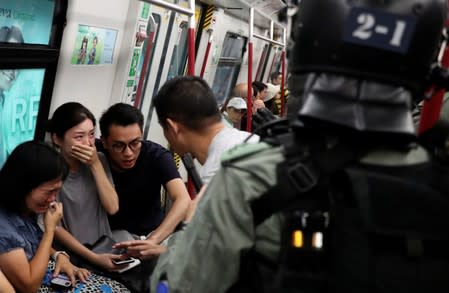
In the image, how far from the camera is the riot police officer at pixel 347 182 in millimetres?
1084

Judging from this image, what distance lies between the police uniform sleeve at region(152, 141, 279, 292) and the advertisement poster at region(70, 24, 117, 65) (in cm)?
217

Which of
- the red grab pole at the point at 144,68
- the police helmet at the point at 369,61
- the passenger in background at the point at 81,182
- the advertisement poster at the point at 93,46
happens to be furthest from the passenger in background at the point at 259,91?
the police helmet at the point at 369,61

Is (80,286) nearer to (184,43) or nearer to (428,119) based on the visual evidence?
(428,119)

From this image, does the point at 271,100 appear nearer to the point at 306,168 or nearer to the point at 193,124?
the point at 193,124

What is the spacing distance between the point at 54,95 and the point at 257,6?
3.93 m

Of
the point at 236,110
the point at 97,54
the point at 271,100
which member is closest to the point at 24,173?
the point at 97,54

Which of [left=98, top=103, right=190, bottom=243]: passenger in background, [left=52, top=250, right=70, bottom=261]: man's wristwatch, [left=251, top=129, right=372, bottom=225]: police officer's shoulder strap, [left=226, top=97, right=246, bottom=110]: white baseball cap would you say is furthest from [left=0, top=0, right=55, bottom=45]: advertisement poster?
[left=226, top=97, right=246, bottom=110]: white baseball cap

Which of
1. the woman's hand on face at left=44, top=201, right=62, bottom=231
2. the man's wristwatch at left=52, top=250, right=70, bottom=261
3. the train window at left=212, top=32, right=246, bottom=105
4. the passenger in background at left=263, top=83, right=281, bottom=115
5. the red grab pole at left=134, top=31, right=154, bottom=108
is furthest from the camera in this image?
the train window at left=212, top=32, right=246, bottom=105

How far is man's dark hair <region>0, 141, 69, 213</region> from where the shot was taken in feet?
6.91

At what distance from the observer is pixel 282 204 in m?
1.11

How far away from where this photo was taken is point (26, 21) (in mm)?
2707

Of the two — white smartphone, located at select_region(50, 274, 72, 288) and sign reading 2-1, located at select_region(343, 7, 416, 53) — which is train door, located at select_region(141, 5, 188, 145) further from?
sign reading 2-1, located at select_region(343, 7, 416, 53)

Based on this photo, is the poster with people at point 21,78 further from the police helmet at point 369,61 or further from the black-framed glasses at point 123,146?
the police helmet at point 369,61

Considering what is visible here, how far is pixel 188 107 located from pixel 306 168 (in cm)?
104
